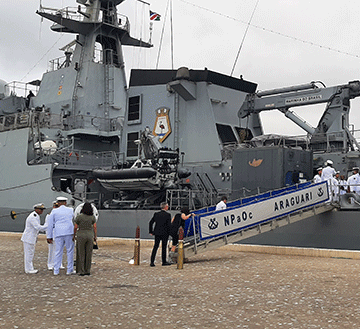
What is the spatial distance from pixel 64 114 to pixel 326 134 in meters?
11.2

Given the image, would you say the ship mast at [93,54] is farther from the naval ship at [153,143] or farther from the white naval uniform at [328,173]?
the white naval uniform at [328,173]

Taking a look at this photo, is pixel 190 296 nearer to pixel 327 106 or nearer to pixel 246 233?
pixel 246 233

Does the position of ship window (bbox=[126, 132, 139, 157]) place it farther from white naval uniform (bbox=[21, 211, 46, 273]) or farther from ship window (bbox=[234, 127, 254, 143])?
white naval uniform (bbox=[21, 211, 46, 273])

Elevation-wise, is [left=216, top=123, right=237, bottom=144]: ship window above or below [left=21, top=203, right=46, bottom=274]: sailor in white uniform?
above

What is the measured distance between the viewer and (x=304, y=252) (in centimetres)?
1024

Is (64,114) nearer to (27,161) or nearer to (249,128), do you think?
(27,161)

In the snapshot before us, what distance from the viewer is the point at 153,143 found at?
14312 mm

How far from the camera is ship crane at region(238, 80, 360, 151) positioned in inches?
522

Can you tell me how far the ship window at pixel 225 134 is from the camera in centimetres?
1532

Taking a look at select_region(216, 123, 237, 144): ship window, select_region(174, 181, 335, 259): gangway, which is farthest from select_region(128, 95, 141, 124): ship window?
select_region(174, 181, 335, 259): gangway

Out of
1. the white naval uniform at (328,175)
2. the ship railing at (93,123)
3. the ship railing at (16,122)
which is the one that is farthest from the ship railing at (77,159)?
the white naval uniform at (328,175)

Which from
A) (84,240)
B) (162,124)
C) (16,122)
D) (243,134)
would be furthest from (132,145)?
(84,240)

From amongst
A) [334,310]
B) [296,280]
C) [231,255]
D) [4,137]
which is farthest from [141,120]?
[334,310]

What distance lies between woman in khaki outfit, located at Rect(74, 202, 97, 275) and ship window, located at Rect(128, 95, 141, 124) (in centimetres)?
925
